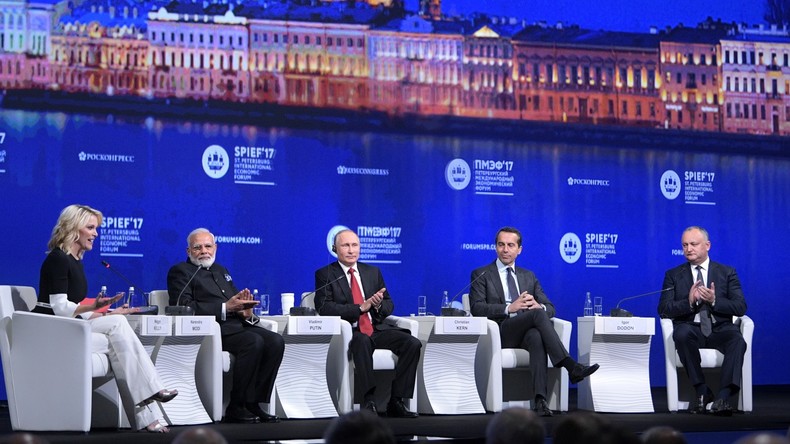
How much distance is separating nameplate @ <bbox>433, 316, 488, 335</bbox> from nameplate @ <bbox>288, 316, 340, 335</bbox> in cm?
64

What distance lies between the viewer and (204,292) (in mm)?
5848

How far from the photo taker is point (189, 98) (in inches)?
290

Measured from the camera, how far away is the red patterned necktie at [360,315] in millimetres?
6230

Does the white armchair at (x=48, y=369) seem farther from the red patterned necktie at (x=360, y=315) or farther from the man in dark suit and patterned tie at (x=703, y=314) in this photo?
the man in dark suit and patterned tie at (x=703, y=314)

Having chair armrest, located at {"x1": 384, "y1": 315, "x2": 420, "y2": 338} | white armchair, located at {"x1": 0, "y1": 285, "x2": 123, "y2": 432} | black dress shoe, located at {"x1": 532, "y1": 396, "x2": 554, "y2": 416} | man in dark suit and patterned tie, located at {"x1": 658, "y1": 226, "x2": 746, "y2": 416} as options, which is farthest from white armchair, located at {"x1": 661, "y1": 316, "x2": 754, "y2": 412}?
white armchair, located at {"x1": 0, "y1": 285, "x2": 123, "y2": 432}

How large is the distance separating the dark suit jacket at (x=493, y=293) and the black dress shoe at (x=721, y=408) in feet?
3.42

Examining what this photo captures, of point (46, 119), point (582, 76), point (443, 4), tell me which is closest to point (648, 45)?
point (582, 76)

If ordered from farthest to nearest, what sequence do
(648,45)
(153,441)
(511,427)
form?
1. (648,45)
2. (153,441)
3. (511,427)

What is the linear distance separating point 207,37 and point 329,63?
87 cm

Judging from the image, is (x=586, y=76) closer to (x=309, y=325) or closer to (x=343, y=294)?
(x=343, y=294)

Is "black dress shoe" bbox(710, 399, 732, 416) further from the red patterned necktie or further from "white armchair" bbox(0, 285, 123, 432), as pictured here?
"white armchair" bbox(0, 285, 123, 432)

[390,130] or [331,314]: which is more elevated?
[390,130]

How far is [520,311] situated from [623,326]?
612 millimetres

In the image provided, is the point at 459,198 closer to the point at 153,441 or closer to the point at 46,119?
the point at 46,119
